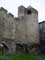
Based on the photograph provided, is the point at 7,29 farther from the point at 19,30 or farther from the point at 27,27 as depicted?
the point at 27,27

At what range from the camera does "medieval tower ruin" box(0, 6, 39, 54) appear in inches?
867

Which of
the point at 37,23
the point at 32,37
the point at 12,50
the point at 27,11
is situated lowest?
the point at 12,50

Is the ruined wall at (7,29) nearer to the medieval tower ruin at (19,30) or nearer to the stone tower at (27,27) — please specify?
the medieval tower ruin at (19,30)

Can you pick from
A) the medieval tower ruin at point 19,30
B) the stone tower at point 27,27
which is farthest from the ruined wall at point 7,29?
the stone tower at point 27,27

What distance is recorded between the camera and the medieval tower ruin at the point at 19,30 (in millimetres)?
22016

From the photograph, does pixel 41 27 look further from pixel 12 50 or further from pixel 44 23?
pixel 12 50

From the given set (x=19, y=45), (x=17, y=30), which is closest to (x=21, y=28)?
(x=17, y=30)

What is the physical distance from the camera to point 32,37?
24828mm

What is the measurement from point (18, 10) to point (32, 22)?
103 inches

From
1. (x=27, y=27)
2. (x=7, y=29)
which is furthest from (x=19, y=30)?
(x=7, y=29)

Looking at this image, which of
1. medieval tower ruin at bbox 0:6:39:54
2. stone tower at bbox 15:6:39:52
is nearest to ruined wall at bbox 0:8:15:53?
medieval tower ruin at bbox 0:6:39:54

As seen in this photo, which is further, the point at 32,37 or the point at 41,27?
the point at 41,27

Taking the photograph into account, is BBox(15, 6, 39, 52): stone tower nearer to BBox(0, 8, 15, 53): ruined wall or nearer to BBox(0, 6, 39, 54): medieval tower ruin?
BBox(0, 6, 39, 54): medieval tower ruin

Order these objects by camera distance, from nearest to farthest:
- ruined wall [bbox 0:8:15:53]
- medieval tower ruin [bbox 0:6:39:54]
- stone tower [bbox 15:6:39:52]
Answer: ruined wall [bbox 0:8:15:53], medieval tower ruin [bbox 0:6:39:54], stone tower [bbox 15:6:39:52]
